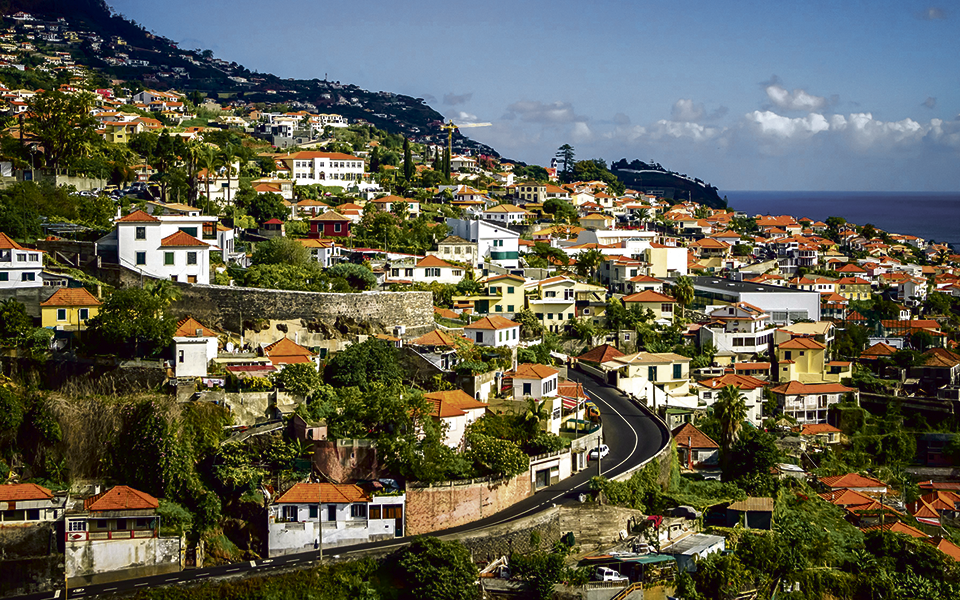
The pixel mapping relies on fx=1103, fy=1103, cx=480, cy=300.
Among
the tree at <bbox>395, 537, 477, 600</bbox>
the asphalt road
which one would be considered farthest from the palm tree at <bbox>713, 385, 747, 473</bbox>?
the tree at <bbox>395, 537, 477, 600</bbox>

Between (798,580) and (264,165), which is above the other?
(264,165)

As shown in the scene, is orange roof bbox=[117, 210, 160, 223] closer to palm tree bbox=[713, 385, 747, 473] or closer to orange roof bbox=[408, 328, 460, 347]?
orange roof bbox=[408, 328, 460, 347]

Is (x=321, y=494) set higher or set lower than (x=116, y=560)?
higher

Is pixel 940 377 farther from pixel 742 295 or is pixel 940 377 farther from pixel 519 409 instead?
pixel 519 409

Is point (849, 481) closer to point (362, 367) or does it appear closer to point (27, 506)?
point (362, 367)

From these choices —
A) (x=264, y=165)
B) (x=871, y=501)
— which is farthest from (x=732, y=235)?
(x=871, y=501)

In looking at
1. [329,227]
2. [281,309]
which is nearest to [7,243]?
[281,309]

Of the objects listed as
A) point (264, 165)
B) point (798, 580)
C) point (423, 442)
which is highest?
point (264, 165)
